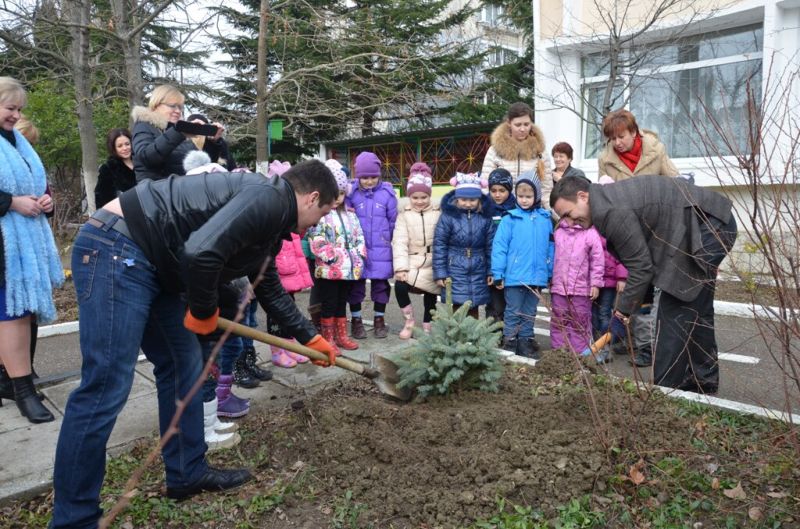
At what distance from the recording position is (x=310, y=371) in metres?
4.56

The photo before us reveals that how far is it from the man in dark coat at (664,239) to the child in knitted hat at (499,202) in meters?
1.43

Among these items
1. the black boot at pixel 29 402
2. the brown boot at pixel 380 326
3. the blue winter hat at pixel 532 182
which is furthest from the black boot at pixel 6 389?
the blue winter hat at pixel 532 182

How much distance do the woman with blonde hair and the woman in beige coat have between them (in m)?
3.70

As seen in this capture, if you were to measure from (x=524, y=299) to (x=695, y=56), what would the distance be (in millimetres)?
7183

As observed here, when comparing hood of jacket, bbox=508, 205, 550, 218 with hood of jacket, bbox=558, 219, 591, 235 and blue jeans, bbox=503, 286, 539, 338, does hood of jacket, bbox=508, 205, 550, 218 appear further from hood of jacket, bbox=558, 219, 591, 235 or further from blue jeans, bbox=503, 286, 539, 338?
blue jeans, bbox=503, 286, 539, 338

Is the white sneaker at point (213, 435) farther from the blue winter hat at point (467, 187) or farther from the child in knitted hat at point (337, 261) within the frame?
the blue winter hat at point (467, 187)

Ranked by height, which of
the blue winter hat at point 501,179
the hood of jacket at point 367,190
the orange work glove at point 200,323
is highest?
the blue winter hat at point 501,179

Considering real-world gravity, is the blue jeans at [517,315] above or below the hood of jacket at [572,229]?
below

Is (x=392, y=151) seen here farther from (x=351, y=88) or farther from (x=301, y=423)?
(x=301, y=423)

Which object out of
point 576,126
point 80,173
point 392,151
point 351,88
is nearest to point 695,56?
point 576,126

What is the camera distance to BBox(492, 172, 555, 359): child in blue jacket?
4.92 meters

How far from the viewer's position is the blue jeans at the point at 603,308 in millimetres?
5230

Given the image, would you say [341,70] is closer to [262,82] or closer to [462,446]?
[262,82]

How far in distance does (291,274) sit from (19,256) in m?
1.91
